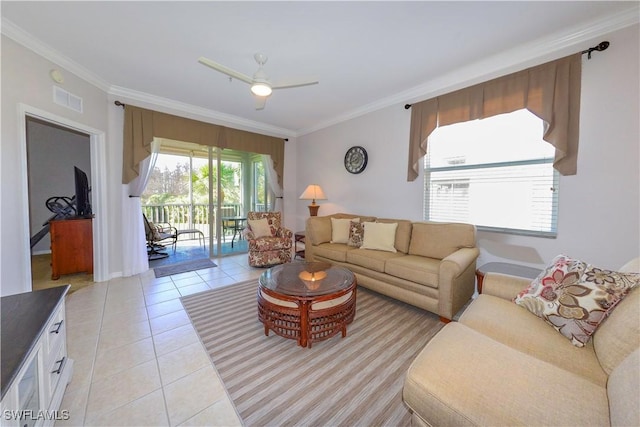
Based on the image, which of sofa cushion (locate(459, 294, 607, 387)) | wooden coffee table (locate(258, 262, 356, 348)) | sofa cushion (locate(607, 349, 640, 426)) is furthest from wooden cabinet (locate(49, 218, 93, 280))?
sofa cushion (locate(607, 349, 640, 426))

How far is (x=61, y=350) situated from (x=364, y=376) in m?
1.86

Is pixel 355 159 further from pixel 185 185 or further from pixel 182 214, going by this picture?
pixel 182 214

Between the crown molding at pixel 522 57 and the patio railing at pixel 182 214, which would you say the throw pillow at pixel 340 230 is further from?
the patio railing at pixel 182 214

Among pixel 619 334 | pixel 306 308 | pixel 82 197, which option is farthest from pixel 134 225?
pixel 619 334

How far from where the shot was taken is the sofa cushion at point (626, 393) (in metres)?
0.66

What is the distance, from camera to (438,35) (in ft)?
7.14

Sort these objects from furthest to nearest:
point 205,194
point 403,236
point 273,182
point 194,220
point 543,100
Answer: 1. point 194,220
2. point 205,194
3. point 273,182
4. point 403,236
5. point 543,100

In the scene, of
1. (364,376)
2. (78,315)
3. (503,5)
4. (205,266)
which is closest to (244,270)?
(205,266)

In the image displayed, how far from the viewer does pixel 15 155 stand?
2135mm

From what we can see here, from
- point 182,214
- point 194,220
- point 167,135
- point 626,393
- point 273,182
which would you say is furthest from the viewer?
point 194,220

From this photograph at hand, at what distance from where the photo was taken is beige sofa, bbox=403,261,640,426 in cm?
79

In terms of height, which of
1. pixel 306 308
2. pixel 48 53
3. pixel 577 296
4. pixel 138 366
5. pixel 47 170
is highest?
pixel 48 53

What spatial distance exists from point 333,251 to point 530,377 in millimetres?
2446

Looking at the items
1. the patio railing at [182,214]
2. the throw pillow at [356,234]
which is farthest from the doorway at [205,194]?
the throw pillow at [356,234]
